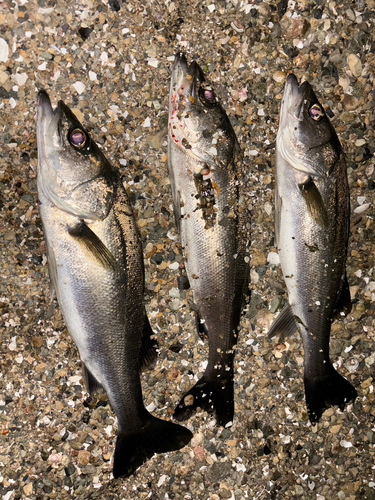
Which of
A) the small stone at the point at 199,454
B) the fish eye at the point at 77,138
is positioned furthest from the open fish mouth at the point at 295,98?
the small stone at the point at 199,454

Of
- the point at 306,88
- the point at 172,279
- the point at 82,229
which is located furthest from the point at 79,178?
the point at 306,88

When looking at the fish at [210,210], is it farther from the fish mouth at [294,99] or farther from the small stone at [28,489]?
the small stone at [28,489]

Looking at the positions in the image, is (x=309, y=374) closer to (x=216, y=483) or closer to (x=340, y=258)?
(x=340, y=258)

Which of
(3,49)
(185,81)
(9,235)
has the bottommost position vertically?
(9,235)

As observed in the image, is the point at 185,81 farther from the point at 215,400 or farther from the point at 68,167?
the point at 215,400

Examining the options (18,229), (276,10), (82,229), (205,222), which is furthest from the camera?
(276,10)

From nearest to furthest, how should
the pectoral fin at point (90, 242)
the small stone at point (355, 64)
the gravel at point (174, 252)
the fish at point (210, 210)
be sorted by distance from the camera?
the pectoral fin at point (90, 242), the fish at point (210, 210), the gravel at point (174, 252), the small stone at point (355, 64)

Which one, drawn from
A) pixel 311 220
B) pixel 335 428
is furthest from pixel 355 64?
pixel 335 428
